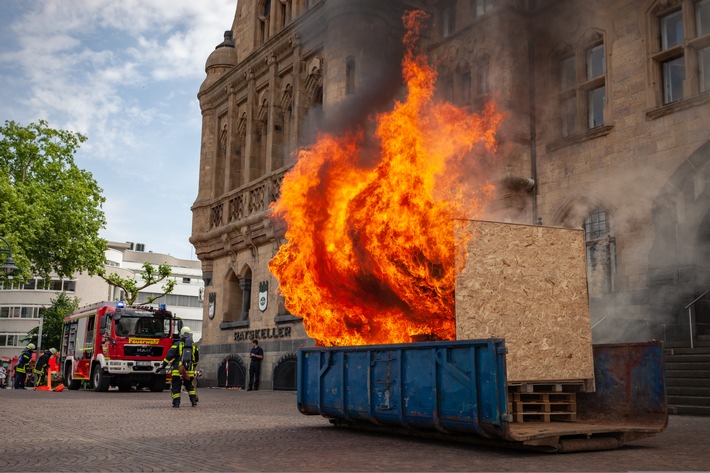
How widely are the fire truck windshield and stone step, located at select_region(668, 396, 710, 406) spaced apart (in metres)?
17.4

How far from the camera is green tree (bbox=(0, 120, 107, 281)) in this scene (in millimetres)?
30922

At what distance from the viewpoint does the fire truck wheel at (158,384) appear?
26.2m

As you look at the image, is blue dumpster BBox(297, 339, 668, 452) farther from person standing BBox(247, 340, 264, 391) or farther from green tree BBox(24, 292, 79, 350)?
green tree BBox(24, 292, 79, 350)

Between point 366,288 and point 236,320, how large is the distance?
1994 centimetres

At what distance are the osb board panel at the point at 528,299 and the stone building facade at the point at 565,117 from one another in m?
7.01

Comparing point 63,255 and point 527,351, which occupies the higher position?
point 63,255

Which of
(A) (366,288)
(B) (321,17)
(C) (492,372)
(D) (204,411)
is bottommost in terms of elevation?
(D) (204,411)

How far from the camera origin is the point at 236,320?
31.3 meters

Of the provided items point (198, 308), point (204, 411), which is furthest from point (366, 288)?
point (198, 308)

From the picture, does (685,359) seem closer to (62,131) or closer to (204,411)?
(204,411)

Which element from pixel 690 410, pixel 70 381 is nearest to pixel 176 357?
pixel 690 410

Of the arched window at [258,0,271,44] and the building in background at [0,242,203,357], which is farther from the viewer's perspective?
the building in background at [0,242,203,357]

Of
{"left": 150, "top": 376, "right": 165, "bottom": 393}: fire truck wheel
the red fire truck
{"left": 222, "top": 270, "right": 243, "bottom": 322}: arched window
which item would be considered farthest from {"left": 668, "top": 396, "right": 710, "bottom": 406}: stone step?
{"left": 222, "top": 270, "right": 243, "bottom": 322}: arched window

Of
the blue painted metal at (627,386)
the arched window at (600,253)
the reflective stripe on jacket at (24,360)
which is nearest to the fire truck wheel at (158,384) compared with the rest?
the reflective stripe on jacket at (24,360)
